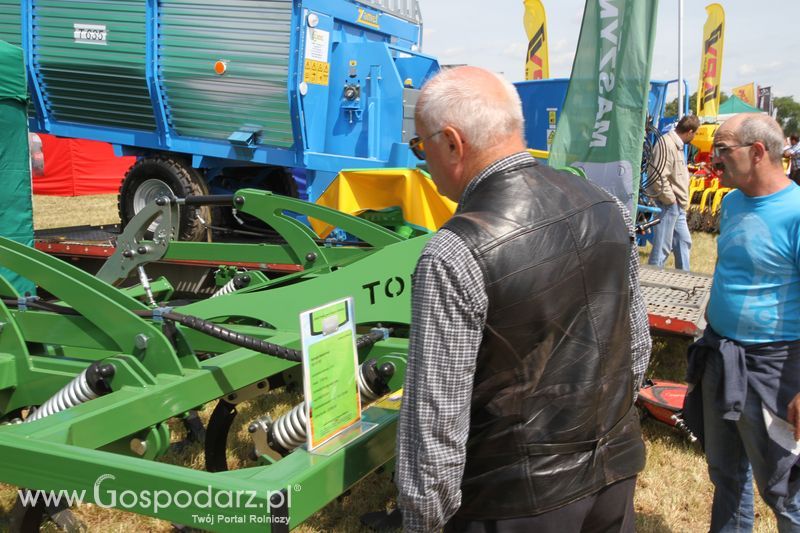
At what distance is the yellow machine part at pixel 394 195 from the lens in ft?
17.3

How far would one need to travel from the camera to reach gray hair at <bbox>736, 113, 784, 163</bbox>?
94.6 inches

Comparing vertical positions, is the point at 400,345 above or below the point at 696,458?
above

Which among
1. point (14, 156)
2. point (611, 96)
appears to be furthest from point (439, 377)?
point (14, 156)

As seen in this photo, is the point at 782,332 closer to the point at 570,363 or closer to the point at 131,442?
the point at 570,363

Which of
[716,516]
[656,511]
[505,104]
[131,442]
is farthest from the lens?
[656,511]

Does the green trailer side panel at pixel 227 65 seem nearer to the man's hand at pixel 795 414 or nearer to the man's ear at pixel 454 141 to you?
the man's hand at pixel 795 414

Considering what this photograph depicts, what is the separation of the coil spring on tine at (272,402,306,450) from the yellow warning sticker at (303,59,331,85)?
5.09 m

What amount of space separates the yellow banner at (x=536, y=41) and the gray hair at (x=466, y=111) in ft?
49.0

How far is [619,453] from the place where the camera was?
1660 millimetres

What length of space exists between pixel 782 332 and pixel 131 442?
7.03 ft

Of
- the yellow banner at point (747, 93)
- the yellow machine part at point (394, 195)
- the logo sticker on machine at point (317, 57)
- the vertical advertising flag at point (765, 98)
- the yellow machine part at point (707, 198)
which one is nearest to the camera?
the yellow machine part at point (394, 195)

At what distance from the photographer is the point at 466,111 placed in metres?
1.47

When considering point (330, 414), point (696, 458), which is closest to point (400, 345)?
point (330, 414)

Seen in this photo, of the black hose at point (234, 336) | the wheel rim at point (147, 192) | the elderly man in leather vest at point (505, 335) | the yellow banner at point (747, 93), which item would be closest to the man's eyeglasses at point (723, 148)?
the elderly man in leather vest at point (505, 335)
